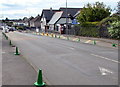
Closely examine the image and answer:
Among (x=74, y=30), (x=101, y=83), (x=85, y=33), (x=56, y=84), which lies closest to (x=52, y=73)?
(x=56, y=84)

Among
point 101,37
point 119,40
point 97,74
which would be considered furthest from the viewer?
point 101,37

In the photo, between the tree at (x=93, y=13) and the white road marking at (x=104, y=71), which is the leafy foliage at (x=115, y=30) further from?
the white road marking at (x=104, y=71)

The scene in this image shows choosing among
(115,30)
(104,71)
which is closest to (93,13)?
(115,30)

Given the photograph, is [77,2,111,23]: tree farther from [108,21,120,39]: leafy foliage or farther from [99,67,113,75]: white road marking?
[99,67,113,75]: white road marking

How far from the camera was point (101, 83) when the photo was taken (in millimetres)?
7754

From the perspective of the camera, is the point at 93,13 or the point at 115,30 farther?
the point at 93,13

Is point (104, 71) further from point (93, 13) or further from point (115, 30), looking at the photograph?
point (93, 13)

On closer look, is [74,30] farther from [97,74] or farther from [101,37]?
[97,74]

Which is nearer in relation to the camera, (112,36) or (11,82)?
(11,82)

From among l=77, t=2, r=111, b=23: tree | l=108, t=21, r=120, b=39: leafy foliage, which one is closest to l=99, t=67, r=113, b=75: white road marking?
l=108, t=21, r=120, b=39: leafy foliage

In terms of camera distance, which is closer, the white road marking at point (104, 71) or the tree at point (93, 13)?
the white road marking at point (104, 71)

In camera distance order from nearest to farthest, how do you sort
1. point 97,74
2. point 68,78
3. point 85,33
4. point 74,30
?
point 68,78 < point 97,74 < point 85,33 < point 74,30

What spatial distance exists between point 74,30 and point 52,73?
106 ft

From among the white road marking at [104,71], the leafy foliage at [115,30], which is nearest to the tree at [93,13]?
the leafy foliage at [115,30]
